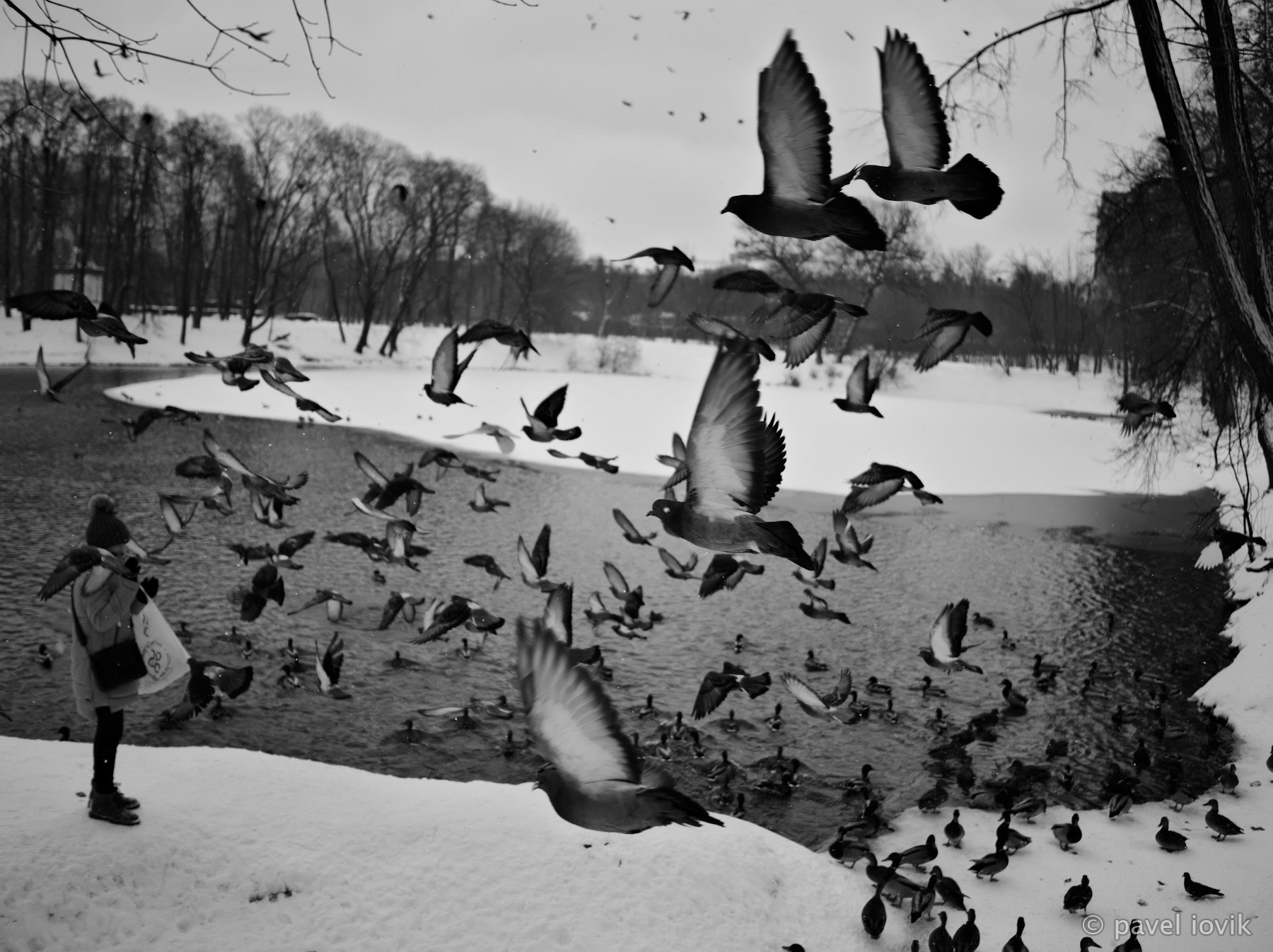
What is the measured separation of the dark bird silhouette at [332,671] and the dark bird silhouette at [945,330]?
258 inches

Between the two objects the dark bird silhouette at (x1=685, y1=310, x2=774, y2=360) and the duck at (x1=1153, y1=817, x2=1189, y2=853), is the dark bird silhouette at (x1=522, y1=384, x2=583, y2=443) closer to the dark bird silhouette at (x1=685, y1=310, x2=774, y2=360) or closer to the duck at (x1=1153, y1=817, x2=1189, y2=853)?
the dark bird silhouette at (x1=685, y1=310, x2=774, y2=360)

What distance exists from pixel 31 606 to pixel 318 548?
4.43 m

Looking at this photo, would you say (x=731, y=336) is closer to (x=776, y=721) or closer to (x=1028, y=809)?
(x=1028, y=809)

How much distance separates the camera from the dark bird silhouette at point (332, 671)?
8.86m

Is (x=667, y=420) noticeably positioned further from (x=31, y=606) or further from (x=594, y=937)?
(x=594, y=937)

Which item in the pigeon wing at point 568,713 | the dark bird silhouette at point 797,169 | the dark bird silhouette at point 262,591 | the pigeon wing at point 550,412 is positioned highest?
the dark bird silhouette at point 797,169

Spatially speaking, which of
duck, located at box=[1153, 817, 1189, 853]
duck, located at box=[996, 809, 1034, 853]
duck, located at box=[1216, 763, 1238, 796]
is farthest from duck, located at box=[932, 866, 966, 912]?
duck, located at box=[1216, 763, 1238, 796]

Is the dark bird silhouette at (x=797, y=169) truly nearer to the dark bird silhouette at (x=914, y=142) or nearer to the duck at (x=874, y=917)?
the dark bird silhouette at (x=914, y=142)

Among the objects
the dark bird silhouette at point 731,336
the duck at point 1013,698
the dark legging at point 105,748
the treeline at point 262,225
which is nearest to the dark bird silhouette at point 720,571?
the dark bird silhouette at point 731,336

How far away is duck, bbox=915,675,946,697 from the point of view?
10.4m

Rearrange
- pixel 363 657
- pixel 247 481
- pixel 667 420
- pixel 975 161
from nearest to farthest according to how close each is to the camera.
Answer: pixel 975 161, pixel 247 481, pixel 363 657, pixel 667 420

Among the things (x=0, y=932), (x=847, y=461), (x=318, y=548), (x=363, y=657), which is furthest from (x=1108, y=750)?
(x=847, y=461)

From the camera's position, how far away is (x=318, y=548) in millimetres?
14641

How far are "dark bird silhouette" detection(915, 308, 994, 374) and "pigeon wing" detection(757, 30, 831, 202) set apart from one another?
3.18 feet
